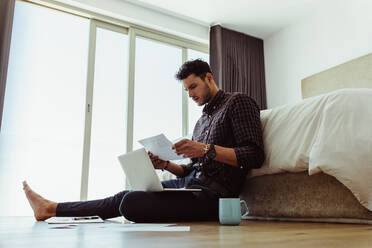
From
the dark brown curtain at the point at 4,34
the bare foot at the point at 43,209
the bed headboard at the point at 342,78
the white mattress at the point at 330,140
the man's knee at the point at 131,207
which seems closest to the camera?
the white mattress at the point at 330,140

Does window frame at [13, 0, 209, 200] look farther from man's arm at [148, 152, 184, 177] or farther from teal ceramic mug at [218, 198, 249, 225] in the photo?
teal ceramic mug at [218, 198, 249, 225]

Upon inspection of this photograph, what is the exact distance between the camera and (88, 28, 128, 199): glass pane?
3.37m

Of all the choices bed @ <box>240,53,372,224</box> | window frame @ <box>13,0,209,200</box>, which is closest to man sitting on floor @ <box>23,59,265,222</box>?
bed @ <box>240,53,372,224</box>

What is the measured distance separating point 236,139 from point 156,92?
248 centimetres

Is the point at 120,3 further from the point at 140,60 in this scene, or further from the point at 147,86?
the point at 147,86

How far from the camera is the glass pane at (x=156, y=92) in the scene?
12.3ft

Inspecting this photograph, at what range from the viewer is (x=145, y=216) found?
1420 millimetres

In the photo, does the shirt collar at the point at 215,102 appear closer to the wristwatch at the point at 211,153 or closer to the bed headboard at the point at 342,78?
the wristwatch at the point at 211,153

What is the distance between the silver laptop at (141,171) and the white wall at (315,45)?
2.76 meters

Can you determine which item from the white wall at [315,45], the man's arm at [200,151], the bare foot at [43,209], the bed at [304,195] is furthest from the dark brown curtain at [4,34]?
the white wall at [315,45]

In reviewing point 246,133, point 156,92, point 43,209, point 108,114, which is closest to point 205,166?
point 246,133

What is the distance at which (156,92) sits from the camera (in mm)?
3902

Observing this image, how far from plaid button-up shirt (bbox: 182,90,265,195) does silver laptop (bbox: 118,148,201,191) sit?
23 centimetres

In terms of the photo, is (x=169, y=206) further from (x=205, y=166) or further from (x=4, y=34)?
(x=4, y=34)
